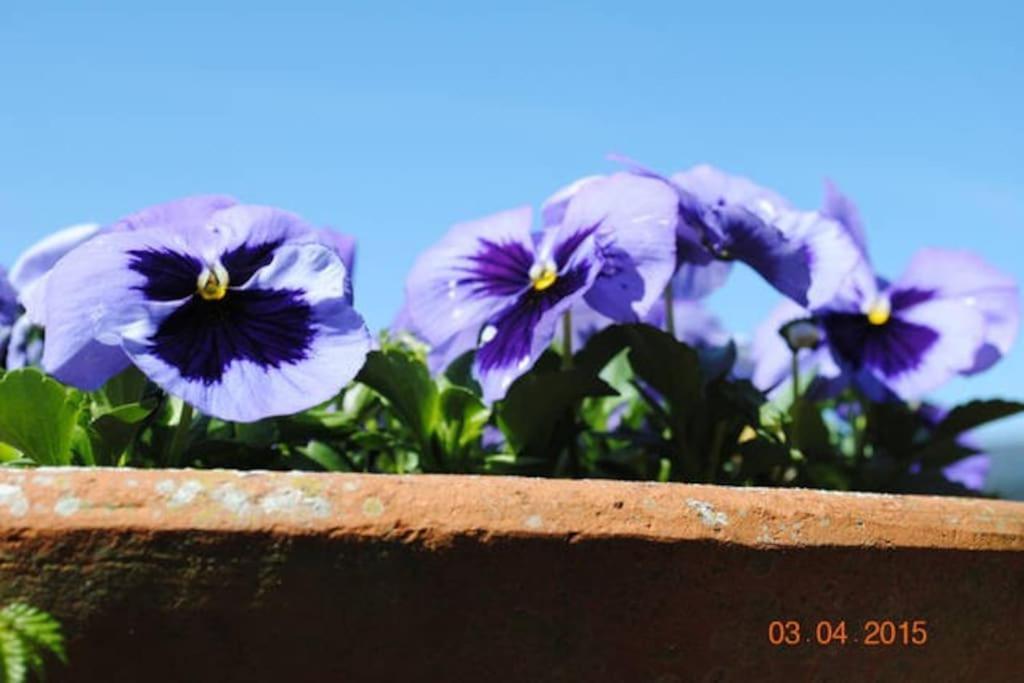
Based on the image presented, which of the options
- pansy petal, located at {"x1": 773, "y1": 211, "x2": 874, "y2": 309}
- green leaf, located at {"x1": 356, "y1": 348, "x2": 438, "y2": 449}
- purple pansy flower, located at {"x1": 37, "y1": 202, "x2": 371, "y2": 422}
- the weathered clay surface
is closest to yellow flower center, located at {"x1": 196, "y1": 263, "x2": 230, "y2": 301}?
purple pansy flower, located at {"x1": 37, "y1": 202, "x2": 371, "y2": 422}

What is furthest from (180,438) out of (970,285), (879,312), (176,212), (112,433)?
(970,285)

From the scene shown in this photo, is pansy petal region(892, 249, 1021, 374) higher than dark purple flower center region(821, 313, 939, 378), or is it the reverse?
pansy petal region(892, 249, 1021, 374)

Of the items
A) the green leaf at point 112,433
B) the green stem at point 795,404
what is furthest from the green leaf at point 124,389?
the green stem at point 795,404

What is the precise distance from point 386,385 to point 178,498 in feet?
1.10

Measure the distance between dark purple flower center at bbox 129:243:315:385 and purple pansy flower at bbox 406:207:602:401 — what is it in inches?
5.8

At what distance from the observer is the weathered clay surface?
622 mm

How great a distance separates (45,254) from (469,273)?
0.35 meters

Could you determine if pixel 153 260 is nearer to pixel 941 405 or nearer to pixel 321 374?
pixel 321 374

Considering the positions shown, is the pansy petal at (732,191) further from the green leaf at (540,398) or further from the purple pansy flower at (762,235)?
the green leaf at (540,398)

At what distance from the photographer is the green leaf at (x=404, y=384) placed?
951 millimetres

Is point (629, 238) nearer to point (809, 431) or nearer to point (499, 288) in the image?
point (499, 288)

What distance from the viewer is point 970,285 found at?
126 cm
